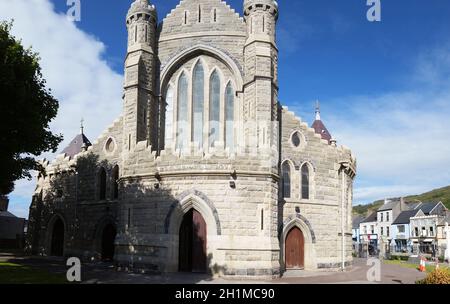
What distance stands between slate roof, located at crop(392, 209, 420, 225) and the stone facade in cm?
4567

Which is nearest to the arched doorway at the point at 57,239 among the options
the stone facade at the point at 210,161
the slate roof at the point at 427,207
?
the stone facade at the point at 210,161

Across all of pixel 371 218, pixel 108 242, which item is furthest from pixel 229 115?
pixel 371 218

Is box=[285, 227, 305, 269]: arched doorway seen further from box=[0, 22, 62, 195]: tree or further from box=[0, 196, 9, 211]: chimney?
box=[0, 196, 9, 211]: chimney

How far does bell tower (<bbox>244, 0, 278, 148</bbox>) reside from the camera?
81.4 ft

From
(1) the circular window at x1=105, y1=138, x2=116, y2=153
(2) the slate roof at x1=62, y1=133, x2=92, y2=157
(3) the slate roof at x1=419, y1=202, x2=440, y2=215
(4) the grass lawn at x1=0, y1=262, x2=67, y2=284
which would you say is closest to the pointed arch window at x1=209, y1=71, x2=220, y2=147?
(1) the circular window at x1=105, y1=138, x2=116, y2=153

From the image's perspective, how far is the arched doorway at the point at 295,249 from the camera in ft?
86.1

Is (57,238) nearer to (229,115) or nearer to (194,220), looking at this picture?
(194,220)

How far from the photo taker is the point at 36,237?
118ft

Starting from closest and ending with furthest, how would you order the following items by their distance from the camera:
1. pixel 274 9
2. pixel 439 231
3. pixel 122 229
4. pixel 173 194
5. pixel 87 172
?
pixel 173 194, pixel 122 229, pixel 274 9, pixel 87 172, pixel 439 231

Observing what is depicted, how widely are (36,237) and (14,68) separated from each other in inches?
776

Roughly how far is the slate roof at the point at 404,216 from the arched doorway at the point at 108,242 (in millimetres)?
56704

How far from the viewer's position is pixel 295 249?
2636 centimetres
